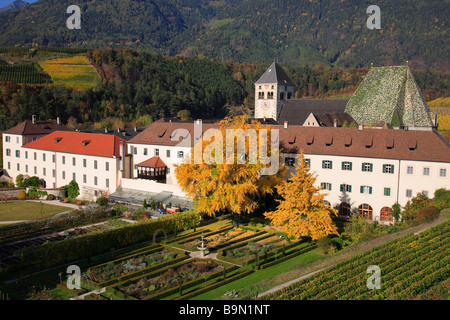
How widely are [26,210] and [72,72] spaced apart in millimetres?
85556

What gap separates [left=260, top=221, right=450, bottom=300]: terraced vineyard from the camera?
2361 centimetres

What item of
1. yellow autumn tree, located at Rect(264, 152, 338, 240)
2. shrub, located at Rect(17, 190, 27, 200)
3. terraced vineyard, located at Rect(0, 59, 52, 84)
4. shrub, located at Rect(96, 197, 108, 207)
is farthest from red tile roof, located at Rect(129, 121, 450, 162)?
terraced vineyard, located at Rect(0, 59, 52, 84)

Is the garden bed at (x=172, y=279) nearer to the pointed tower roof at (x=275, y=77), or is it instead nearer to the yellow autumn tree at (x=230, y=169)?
the yellow autumn tree at (x=230, y=169)

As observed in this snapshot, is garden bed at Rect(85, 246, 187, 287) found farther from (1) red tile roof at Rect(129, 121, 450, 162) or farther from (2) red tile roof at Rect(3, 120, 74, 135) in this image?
(2) red tile roof at Rect(3, 120, 74, 135)

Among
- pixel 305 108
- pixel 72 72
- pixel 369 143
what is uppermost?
pixel 72 72

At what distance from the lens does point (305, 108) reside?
8581cm

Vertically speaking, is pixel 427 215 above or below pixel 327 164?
below

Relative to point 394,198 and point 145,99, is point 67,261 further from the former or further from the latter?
point 145,99

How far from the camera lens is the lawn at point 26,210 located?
155 ft

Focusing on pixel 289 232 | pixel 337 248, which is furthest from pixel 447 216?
pixel 289 232

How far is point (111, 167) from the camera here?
181 ft

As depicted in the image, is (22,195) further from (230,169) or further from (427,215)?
(427,215)

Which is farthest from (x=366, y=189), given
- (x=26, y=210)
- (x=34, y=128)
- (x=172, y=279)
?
(x=34, y=128)

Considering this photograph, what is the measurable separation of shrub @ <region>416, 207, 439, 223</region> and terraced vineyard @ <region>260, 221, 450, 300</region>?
15.9 feet
